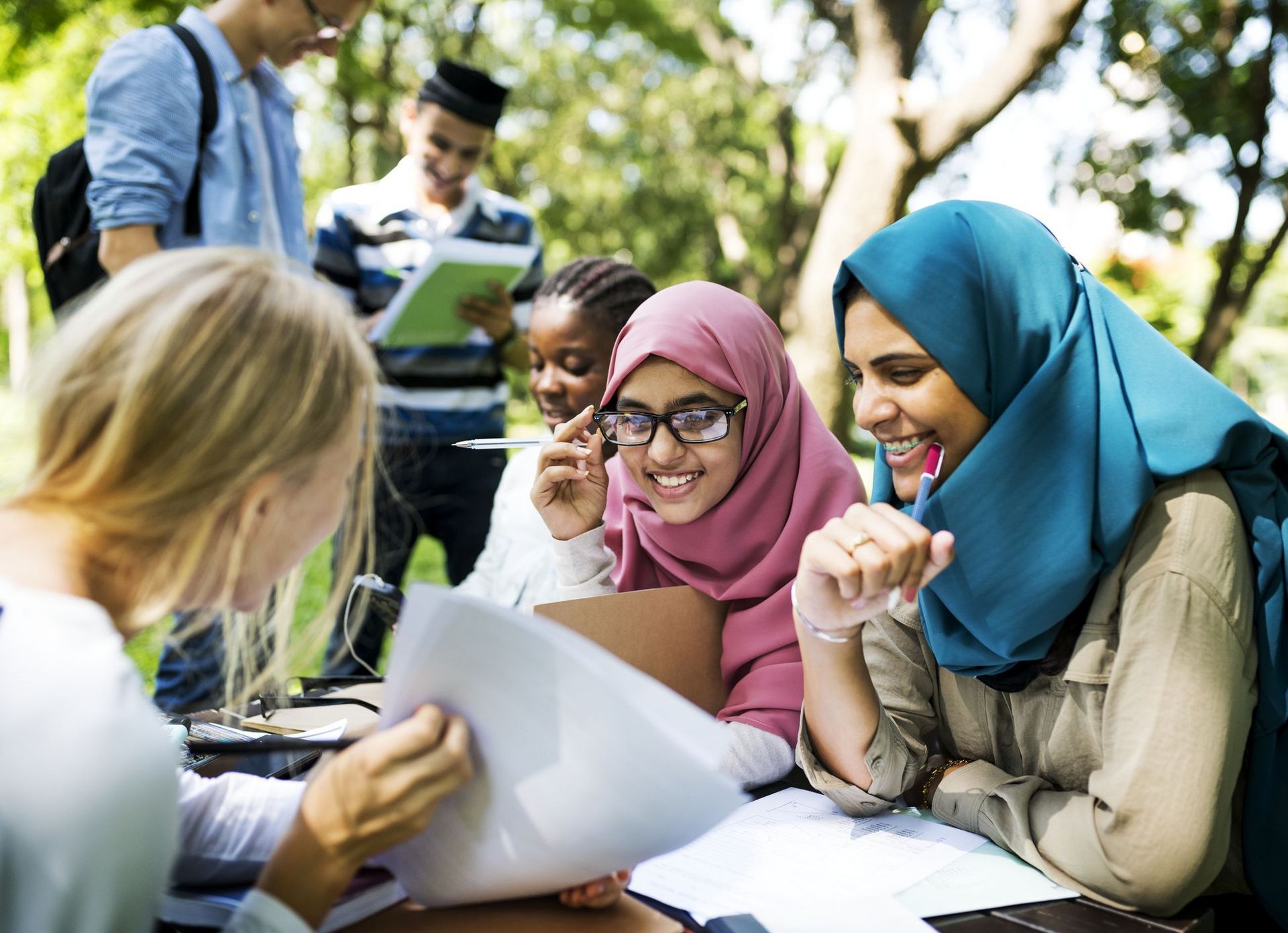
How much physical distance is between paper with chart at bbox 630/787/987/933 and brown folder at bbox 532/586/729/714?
325 mm

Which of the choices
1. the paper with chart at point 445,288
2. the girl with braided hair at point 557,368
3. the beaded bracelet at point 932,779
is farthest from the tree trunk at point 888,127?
the beaded bracelet at point 932,779

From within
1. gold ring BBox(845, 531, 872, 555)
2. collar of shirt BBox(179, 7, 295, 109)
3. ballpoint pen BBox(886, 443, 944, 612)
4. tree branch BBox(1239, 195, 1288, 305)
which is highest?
tree branch BBox(1239, 195, 1288, 305)

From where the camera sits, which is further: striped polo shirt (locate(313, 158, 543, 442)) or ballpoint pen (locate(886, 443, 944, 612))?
striped polo shirt (locate(313, 158, 543, 442))

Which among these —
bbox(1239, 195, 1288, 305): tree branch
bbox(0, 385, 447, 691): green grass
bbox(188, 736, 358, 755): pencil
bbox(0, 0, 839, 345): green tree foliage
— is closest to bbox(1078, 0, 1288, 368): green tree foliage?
Answer: bbox(1239, 195, 1288, 305): tree branch

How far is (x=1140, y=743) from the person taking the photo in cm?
143

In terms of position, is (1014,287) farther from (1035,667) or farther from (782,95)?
(782,95)

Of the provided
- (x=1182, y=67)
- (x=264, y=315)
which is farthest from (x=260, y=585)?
(x=1182, y=67)

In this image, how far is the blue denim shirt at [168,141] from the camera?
9.10ft

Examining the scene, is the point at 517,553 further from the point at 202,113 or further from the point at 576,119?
the point at 576,119

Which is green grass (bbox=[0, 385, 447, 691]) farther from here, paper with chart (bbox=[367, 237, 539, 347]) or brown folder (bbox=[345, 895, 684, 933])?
paper with chart (bbox=[367, 237, 539, 347])

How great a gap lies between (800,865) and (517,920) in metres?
0.45

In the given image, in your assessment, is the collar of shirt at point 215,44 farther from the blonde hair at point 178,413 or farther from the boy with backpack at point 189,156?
the blonde hair at point 178,413

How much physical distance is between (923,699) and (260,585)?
44.9 inches

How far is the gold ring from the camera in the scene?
1431 millimetres
